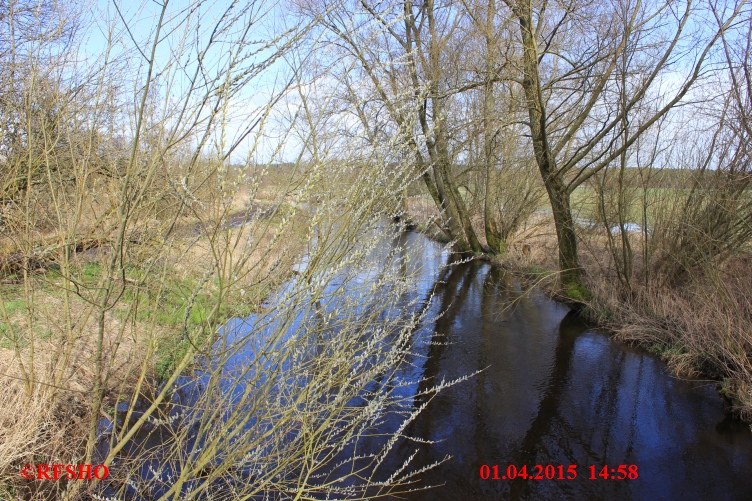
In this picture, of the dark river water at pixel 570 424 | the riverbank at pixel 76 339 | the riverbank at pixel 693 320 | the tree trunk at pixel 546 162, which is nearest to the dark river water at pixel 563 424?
the dark river water at pixel 570 424

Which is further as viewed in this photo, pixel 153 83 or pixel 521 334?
pixel 521 334

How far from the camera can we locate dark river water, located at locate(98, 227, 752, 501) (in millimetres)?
4453

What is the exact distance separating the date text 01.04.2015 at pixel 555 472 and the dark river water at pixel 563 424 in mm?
13

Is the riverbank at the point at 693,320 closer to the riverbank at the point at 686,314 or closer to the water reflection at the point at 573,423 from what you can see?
the riverbank at the point at 686,314

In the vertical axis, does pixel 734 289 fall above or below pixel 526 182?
below

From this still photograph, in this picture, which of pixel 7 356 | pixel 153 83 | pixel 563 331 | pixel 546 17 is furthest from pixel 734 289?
pixel 7 356

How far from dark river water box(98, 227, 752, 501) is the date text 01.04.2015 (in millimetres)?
13

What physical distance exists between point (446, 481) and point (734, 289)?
5168 millimetres

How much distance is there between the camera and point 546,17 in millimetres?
9234

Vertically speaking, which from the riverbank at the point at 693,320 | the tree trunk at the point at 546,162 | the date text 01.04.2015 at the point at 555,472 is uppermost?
the tree trunk at the point at 546,162

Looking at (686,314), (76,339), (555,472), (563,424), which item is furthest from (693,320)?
(76,339)

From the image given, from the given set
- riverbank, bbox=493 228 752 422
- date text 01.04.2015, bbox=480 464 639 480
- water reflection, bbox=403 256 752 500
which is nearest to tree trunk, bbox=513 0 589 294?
riverbank, bbox=493 228 752 422

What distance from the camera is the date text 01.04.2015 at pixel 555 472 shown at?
4566 mm

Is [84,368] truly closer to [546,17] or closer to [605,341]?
[605,341]
